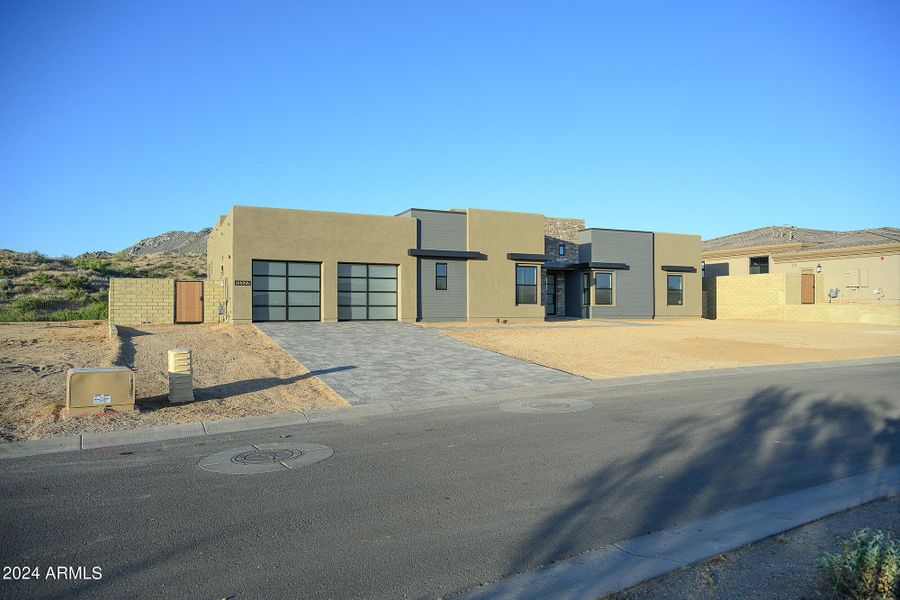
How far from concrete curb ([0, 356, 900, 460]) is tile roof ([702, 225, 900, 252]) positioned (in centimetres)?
2798

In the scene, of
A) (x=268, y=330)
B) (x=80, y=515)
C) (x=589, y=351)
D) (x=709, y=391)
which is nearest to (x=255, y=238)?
(x=268, y=330)

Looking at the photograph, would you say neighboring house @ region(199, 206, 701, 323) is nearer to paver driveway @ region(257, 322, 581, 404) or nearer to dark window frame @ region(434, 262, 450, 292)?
→ dark window frame @ region(434, 262, 450, 292)

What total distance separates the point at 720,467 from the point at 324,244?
2194 centimetres

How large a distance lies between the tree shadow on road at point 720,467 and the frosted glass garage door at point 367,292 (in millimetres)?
19255

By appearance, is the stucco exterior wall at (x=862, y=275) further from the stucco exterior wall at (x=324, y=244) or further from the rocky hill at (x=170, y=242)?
the rocky hill at (x=170, y=242)

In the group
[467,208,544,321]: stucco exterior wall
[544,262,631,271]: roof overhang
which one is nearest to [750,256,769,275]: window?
[544,262,631,271]: roof overhang

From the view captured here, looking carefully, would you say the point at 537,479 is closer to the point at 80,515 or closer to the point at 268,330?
the point at 80,515

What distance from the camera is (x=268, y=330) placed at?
23.8 metres

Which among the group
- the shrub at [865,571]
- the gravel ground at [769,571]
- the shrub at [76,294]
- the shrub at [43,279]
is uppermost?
the shrub at [43,279]

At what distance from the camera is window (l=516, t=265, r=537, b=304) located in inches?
1250

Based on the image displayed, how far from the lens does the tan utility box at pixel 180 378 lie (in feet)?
37.3

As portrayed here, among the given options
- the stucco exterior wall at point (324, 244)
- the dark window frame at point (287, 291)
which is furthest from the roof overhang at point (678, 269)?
the dark window frame at point (287, 291)

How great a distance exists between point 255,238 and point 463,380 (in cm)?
1448

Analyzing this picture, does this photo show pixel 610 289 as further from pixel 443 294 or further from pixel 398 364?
pixel 398 364
